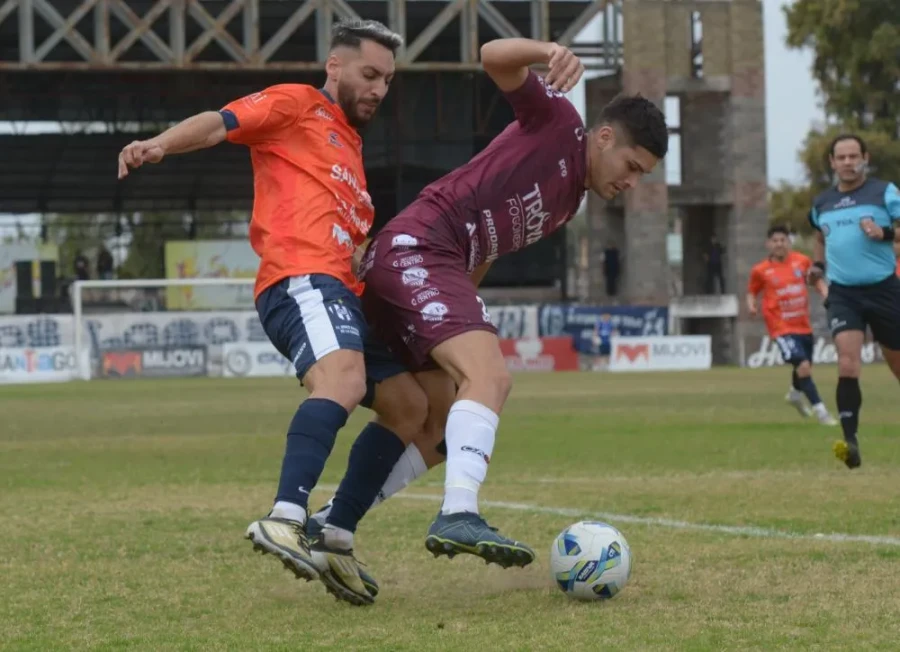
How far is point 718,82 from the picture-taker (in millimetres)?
48062

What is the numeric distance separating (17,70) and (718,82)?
21030 mm

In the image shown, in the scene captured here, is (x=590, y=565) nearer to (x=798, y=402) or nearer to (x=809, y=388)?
(x=809, y=388)

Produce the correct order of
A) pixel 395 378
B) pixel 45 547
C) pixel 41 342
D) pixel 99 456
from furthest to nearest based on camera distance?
pixel 41 342, pixel 99 456, pixel 45 547, pixel 395 378

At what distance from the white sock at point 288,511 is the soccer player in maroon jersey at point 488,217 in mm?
542

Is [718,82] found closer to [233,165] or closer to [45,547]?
[233,165]

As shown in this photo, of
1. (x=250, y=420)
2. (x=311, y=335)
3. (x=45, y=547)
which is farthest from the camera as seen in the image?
(x=250, y=420)

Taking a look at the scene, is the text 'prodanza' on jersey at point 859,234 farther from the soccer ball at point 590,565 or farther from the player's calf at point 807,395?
the soccer ball at point 590,565

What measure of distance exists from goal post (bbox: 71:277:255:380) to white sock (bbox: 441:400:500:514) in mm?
33140

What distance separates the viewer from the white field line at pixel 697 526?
21.1 ft

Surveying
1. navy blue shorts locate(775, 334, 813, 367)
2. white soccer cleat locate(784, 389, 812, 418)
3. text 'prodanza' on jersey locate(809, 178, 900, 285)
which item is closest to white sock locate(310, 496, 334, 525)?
text 'prodanza' on jersey locate(809, 178, 900, 285)

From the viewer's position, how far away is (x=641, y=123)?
5500 millimetres

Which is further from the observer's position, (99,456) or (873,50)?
(873,50)

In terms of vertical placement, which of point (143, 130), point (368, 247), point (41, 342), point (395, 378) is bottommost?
point (41, 342)

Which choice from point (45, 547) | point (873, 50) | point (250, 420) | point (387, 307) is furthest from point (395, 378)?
point (873, 50)
